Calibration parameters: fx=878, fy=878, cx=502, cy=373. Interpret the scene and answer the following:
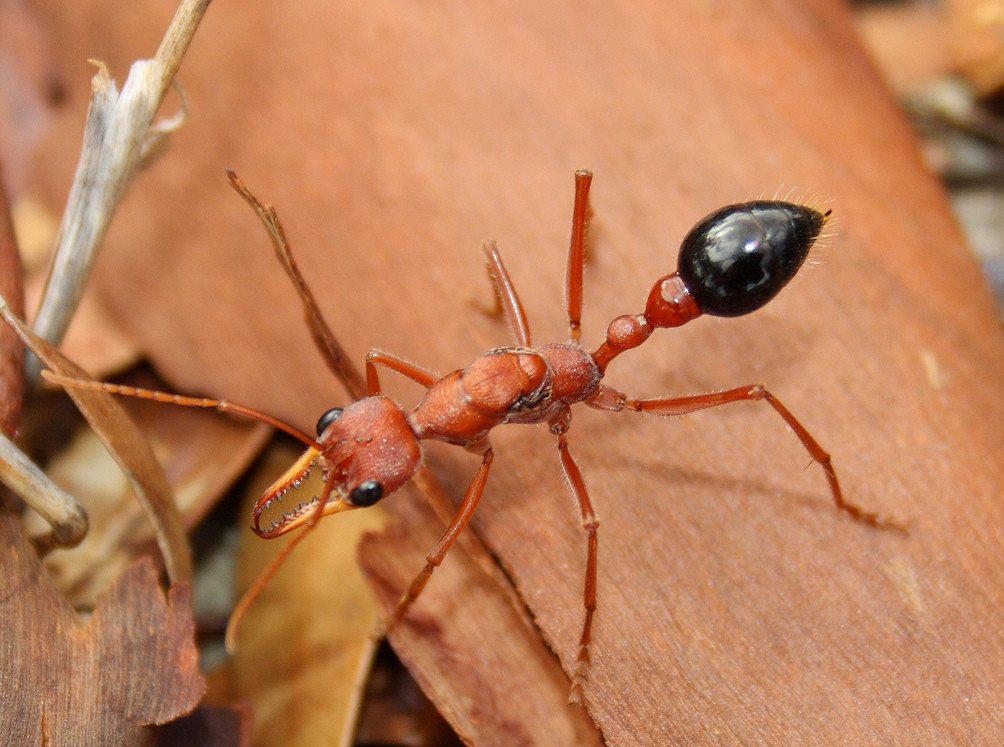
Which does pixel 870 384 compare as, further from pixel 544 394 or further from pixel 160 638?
pixel 160 638

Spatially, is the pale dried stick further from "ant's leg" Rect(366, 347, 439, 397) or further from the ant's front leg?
the ant's front leg

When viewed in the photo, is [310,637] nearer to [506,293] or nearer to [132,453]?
[132,453]

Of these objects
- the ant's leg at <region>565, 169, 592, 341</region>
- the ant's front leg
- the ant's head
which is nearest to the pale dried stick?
the ant's head

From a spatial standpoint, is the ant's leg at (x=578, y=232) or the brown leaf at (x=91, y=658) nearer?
the brown leaf at (x=91, y=658)

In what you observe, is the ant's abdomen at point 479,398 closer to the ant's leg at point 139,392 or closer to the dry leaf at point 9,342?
the ant's leg at point 139,392


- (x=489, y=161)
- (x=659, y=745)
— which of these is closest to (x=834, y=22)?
(x=489, y=161)

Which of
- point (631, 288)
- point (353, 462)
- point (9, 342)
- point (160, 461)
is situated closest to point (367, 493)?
point (353, 462)

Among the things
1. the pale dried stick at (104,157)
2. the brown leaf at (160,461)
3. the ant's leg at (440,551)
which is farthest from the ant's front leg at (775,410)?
the pale dried stick at (104,157)
